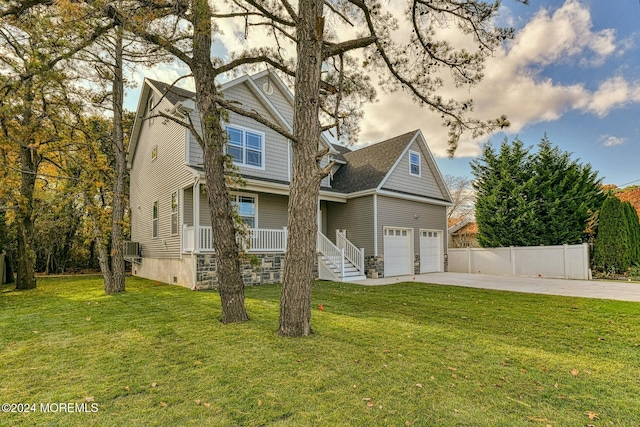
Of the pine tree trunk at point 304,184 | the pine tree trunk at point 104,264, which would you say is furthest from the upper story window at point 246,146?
the pine tree trunk at point 304,184

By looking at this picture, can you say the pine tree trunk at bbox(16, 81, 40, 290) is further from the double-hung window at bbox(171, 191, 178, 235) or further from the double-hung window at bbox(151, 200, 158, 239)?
the double-hung window at bbox(171, 191, 178, 235)

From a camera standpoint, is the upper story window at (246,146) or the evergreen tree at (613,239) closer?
the upper story window at (246,146)

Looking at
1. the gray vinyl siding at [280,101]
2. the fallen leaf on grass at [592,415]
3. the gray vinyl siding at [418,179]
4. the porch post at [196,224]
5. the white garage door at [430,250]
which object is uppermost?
the gray vinyl siding at [280,101]

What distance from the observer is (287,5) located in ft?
16.3

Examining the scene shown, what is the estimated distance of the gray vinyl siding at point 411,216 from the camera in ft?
42.7

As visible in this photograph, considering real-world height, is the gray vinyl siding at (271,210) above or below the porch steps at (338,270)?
above

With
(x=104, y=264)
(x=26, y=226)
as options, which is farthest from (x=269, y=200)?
(x=26, y=226)

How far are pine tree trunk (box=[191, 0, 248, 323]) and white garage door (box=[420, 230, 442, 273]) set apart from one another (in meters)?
11.2

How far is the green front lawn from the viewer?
8.19 feet

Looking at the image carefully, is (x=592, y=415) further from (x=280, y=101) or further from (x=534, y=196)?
(x=280, y=101)

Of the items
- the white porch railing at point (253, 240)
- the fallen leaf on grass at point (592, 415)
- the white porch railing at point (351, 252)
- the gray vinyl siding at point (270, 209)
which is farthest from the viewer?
the white porch railing at point (351, 252)

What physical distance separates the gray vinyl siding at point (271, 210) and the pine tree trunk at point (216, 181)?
7.04 m

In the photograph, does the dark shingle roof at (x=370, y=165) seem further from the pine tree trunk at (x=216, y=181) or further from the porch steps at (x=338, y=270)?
the pine tree trunk at (x=216, y=181)

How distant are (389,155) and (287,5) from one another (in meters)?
10.2
